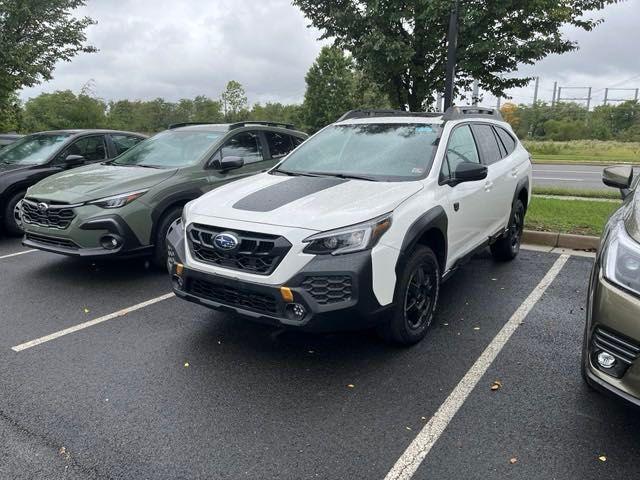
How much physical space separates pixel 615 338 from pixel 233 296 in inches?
87.7

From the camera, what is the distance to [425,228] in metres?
3.54

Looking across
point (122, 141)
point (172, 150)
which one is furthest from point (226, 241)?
point (122, 141)

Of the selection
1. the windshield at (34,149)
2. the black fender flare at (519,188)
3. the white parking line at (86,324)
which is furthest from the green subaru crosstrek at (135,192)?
the black fender flare at (519,188)

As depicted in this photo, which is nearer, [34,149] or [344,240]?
[344,240]

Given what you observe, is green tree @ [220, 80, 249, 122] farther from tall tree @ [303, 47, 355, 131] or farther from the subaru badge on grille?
the subaru badge on grille

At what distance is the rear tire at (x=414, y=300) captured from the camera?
3436 millimetres

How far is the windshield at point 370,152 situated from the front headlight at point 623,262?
160 cm

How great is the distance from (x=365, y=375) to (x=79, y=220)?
3372 mm

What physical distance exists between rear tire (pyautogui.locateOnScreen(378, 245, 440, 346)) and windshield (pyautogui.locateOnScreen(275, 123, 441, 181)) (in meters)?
0.70

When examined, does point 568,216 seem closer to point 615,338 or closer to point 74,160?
point 615,338

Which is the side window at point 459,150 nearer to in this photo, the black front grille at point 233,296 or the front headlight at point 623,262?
the front headlight at point 623,262

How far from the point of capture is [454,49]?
7293mm

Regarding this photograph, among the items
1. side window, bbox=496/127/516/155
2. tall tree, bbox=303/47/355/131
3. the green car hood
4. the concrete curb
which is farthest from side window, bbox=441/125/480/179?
tall tree, bbox=303/47/355/131

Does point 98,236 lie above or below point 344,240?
below
